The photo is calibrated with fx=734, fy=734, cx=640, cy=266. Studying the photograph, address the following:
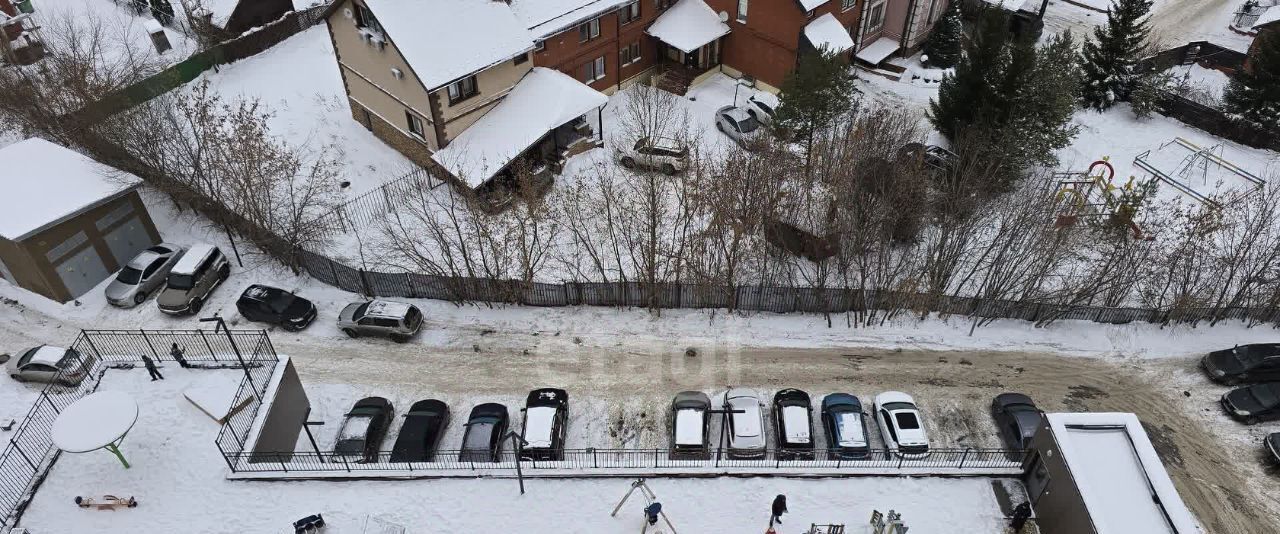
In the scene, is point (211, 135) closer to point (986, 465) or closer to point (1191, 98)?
point (986, 465)

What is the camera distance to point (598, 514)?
719 inches

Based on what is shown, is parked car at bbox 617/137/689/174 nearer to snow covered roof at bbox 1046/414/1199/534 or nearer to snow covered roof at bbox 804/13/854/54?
snow covered roof at bbox 804/13/854/54

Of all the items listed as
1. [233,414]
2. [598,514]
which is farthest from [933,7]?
[233,414]

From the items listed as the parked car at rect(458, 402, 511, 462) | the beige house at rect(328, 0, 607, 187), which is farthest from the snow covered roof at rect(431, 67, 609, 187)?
the parked car at rect(458, 402, 511, 462)

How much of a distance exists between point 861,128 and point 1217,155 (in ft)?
67.9

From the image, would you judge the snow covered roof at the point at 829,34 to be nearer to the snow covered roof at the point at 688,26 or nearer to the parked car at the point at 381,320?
the snow covered roof at the point at 688,26

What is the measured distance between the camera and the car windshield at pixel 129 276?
2934cm

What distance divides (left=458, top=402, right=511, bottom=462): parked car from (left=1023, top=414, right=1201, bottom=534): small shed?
14.8 meters

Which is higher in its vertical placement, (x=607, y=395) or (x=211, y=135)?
(x=211, y=135)

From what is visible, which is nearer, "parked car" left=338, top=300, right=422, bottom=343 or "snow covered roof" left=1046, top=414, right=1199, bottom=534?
"snow covered roof" left=1046, top=414, right=1199, bottom=534

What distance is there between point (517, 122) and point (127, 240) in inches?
673

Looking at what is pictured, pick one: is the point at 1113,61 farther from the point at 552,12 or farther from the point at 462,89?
the point at 462,89

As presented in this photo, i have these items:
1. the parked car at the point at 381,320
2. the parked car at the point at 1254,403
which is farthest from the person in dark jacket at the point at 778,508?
the parked car at the point at 1254,403

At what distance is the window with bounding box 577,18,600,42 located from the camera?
37.7 m
